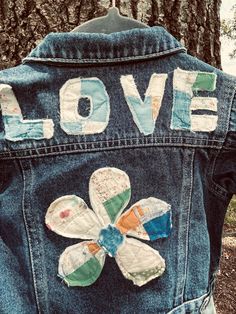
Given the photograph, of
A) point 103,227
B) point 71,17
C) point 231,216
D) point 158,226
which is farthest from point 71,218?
point 231,216

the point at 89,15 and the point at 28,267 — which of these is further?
the point at 89,15

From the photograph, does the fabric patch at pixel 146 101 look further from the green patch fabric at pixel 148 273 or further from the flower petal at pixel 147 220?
the green patch fabric at pixel 148 273

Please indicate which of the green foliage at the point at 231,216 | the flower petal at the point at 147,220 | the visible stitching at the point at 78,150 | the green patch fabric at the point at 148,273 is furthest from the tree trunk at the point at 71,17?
the green foliage at the point at 231,216

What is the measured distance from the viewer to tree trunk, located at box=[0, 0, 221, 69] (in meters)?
1.24

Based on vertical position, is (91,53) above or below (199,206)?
above

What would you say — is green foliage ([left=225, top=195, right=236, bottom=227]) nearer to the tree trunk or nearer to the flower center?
the tree trunk

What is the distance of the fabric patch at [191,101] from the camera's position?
1048mm

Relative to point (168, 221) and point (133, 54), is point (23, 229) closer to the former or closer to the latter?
point (168, 221)

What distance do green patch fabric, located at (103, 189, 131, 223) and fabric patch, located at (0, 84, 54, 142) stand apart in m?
0.18

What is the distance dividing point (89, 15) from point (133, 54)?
26cm

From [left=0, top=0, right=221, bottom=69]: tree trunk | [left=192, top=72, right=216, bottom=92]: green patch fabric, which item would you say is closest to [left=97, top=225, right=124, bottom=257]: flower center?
[left=192, top=72, right=216, bottom=92]: green patch fabric

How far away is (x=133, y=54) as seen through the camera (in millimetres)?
1036

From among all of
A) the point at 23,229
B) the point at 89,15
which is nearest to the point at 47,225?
the point at 23,229

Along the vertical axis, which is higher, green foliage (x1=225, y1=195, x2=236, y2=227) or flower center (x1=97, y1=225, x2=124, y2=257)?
flower center (x1=97, y1=225, x2=124, y2=257)
